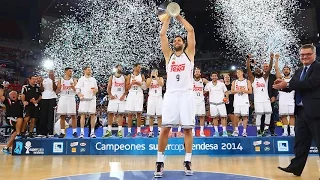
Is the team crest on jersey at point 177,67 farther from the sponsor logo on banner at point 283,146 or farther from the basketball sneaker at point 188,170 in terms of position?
the sponsor logo on banner at point 283,146

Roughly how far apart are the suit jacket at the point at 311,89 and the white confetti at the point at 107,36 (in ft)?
43.8

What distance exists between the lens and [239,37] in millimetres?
17734

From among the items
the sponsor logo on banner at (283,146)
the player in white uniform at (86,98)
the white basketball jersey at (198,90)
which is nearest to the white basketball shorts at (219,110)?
the white basketball jersey at (198,90)

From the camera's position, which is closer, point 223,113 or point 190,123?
point 190,123

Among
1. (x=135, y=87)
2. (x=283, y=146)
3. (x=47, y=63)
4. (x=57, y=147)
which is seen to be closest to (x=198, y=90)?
(x=135, y=87)

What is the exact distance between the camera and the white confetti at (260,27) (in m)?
15.5

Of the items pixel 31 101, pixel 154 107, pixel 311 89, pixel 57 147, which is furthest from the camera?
pixel 154 107

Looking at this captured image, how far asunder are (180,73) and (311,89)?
190cm

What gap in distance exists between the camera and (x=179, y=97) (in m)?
4.70

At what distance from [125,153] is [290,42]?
13.3 meters

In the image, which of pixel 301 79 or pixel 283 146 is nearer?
pixel 301 79

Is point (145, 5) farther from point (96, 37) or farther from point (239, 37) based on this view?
point (239, 37)

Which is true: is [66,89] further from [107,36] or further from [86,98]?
[107,36]

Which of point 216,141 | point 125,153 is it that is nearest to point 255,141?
point 216,141
